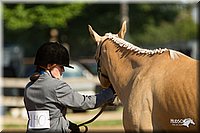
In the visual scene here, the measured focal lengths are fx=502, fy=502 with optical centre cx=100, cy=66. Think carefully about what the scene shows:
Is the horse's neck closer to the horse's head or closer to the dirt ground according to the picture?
the horse's head

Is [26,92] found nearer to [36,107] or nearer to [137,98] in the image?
[36,107]

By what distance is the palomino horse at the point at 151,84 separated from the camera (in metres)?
4.80

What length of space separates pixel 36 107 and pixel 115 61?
4.50ft

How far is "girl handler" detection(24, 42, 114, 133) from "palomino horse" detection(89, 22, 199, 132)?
0.57 meters

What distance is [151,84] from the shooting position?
5.11 metres

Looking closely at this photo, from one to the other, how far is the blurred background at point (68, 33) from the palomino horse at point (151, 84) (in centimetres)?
630

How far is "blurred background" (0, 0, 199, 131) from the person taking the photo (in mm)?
14867

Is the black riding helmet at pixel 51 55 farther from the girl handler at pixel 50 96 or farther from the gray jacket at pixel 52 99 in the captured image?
the gray jacket at pixel 52 99

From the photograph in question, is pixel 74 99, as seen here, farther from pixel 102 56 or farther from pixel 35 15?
pixel 35 15

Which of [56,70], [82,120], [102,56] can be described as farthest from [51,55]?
[82,120]

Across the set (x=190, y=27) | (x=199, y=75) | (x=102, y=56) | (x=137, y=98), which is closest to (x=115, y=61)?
(x=102, y=56)

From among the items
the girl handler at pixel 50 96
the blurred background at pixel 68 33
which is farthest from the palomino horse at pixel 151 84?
the blurred background at pixel 68 33

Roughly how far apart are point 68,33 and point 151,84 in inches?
1021

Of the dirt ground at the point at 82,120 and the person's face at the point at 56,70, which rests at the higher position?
the person's face at the point at 56,70
